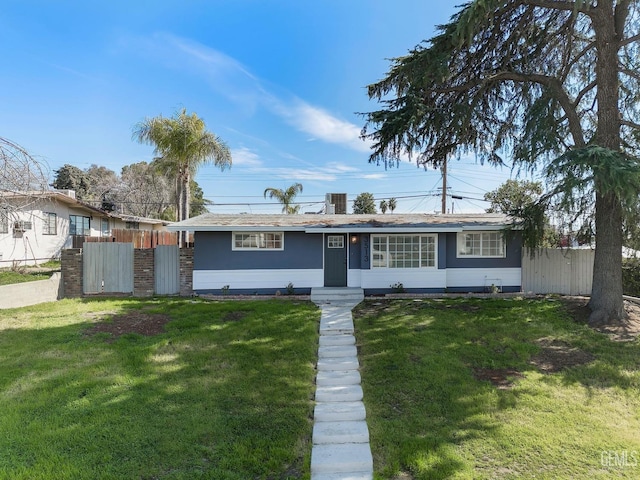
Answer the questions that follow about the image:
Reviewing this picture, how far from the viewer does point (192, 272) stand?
12141 millimetres

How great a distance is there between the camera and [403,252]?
12.3 metres

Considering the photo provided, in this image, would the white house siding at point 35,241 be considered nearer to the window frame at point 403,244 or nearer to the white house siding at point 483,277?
the window frame at point 403,244

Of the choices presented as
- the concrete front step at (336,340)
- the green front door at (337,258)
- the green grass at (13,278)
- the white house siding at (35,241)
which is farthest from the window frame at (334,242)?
the white house siding at (35,241)

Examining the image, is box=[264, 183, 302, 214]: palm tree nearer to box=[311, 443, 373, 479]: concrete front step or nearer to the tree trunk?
the tree trunk

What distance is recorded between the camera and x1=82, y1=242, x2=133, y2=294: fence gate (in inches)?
473

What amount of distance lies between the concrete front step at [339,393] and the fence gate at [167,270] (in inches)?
340

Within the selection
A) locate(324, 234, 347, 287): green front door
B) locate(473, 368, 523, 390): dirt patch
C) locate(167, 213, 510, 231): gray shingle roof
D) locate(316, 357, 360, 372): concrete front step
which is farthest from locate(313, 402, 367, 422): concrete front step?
locate(324, 234, 347, 287): green front door

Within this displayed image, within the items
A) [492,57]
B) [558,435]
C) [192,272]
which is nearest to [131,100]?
[192,272]

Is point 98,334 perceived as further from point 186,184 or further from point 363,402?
point 186,184

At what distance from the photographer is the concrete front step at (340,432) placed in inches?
161

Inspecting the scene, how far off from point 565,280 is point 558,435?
34.4 ft

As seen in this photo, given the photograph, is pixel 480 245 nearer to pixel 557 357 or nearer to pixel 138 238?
pixel 557 357

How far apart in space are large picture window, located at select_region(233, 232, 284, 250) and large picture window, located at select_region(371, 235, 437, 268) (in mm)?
3471

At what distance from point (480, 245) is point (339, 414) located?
10.0 m
